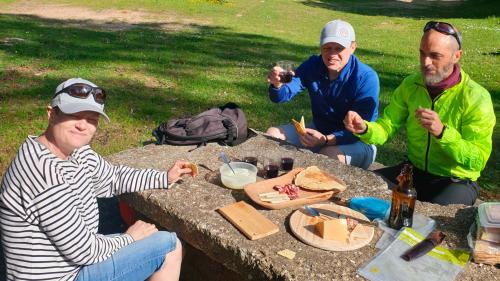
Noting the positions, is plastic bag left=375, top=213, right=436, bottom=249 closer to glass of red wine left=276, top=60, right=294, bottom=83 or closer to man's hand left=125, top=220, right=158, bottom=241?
man's hand left=125, top=220, right=158, bottom=241

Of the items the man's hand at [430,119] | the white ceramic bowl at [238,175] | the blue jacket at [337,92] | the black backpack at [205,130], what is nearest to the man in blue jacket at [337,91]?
the blue jacket at [337,92]

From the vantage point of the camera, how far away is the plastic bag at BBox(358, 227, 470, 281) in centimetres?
274

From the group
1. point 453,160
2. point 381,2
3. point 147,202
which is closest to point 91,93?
point 147,202

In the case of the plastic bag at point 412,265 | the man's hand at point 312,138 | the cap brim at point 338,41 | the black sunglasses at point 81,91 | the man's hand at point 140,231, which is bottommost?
the man's hand at point 140,231

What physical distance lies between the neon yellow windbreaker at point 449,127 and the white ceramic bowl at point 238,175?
1.00 m

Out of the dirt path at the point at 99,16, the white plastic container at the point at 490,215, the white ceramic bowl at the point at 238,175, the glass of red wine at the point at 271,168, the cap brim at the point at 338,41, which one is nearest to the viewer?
the white plastic container at the point at 490,215

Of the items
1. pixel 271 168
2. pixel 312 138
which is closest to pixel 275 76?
pixel 312 138

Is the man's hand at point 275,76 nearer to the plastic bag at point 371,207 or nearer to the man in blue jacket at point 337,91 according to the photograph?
the man in blue jacket at point 337,91

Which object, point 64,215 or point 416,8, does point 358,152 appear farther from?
point 416,8

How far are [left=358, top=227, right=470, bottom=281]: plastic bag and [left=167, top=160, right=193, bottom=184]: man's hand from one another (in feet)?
5.08

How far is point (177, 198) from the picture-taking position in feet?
11.9

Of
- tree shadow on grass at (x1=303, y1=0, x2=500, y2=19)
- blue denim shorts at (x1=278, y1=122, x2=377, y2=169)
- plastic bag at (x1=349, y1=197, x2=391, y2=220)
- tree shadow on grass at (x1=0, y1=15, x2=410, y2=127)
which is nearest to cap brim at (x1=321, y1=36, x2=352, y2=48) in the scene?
blue denim shorts at (x1=278, y1=122, x2=377, y2=169)

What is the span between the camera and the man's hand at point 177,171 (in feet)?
12.2

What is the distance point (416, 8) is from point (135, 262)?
2729 cm
